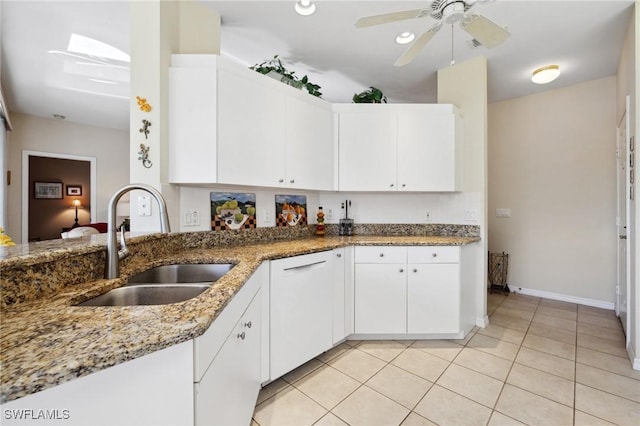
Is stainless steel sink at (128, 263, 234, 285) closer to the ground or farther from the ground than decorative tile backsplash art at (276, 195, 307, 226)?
closer to the ground

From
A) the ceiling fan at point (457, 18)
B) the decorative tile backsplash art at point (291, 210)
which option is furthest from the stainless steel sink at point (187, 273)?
the ceiling fan at point (457, 18)

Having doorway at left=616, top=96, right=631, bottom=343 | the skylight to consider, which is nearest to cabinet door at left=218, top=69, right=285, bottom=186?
the skylight

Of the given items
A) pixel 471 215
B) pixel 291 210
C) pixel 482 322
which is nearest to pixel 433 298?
pixel 482 322

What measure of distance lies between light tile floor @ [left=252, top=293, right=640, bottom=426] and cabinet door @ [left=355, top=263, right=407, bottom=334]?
157 mm

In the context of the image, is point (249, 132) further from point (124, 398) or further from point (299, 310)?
point (124, 398)

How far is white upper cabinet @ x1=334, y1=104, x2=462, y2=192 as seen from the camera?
2.51 m

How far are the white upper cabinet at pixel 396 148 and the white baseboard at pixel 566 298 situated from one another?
2144 millimetres

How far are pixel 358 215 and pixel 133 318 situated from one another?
2343 millimetres

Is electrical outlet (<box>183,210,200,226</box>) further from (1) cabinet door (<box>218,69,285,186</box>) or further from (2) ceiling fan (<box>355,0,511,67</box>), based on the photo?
(2) ceiling fan (<box>355,0,511,67</box>)

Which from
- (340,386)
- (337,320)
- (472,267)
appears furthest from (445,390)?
(472,267)

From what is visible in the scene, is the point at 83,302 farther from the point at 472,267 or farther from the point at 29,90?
the point at 29,90

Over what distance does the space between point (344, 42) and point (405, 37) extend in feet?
1.74

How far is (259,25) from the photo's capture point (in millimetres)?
2191

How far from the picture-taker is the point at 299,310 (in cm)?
181
